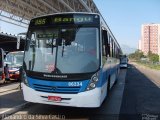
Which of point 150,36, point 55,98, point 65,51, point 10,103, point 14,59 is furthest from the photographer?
point 150,36

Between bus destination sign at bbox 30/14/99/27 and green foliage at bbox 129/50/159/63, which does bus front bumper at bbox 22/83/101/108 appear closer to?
bus destination sign at bbox 30/14/99/27

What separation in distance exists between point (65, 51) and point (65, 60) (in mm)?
284

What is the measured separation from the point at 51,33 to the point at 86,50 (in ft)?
3.93

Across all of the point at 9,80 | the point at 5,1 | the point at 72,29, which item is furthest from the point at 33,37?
the point at 5,1

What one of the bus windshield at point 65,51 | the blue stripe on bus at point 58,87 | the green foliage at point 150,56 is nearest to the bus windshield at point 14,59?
the bus windshield at point 65,51

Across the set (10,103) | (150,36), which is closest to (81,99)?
(10,103)

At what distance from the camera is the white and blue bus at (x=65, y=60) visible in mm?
8383

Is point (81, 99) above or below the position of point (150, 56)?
above

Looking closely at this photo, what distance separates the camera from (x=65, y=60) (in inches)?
342

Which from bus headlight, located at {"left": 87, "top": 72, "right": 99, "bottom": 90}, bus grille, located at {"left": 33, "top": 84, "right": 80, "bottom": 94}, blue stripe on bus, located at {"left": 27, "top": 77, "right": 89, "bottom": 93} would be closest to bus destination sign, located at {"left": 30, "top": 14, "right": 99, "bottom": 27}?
bus headlight, located at {"left": 87, "top": 72, "right": 99, "bottom": 90}

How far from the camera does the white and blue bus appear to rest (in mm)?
8383

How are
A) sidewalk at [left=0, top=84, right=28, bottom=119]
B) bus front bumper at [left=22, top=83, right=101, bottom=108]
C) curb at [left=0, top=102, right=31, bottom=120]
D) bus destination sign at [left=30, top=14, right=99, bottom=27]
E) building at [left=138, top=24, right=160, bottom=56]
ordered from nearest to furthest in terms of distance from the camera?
1. bus front bumper at [left=22, top=83, right=101, bottom=108]
2. curb at [left=0, top=102, right=31, bottom=120]
3. sidewalk at [left=0, top=84, right=28, bottom=119]
4. bus destination sign at [left=30, top=14, right=99, bottom=27]
5. building at [left=138, top=24, right=160, bottom=56]

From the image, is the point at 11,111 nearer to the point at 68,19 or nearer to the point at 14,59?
the point at 68,19

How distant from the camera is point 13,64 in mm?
20781
